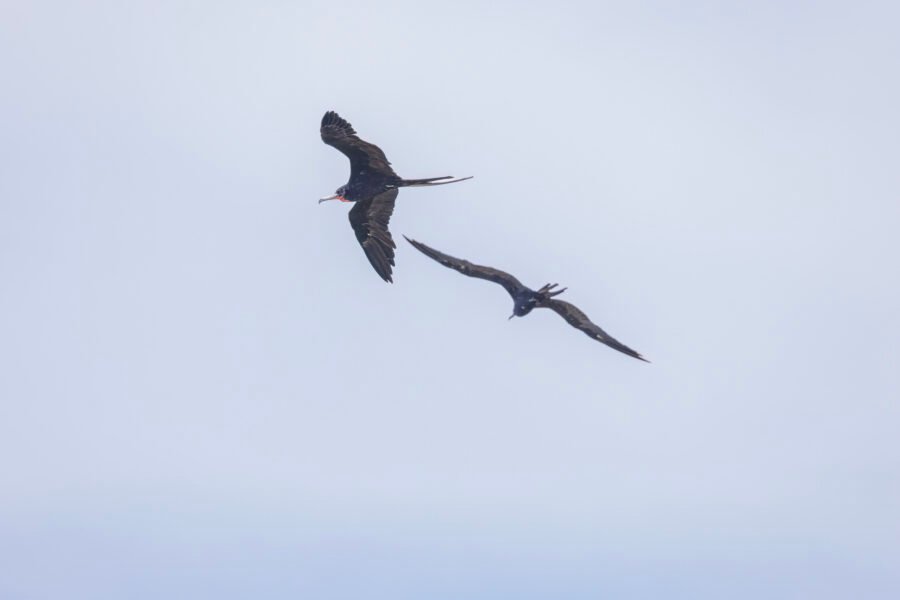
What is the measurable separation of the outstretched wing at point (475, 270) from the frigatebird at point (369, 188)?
2481mm

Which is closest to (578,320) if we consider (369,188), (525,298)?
(525,298)

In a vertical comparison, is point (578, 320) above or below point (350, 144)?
below

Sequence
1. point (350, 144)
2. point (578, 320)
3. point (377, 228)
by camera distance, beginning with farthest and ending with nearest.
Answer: point (377, 228)
point (350, 144)
point (578, 320)

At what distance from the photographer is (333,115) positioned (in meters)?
43.7

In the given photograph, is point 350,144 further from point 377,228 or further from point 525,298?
point 525,298

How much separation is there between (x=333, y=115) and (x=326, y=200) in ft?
10.5

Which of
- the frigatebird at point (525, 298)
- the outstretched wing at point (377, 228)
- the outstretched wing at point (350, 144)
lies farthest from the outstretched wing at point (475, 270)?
the outstretched wing at point (377, 228)

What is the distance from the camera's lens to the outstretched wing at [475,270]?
130ft

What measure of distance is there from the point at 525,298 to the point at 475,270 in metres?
1.60

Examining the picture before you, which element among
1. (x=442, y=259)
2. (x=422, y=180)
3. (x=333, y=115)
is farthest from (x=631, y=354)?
(x=333, y=115)

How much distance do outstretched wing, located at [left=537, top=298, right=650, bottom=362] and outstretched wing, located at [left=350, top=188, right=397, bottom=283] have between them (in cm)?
811

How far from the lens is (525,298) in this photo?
39469 mm

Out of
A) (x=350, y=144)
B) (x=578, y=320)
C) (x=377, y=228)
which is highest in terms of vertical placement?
(x=350, y=144)

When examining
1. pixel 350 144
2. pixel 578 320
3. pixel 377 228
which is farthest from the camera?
pixel 377 228
